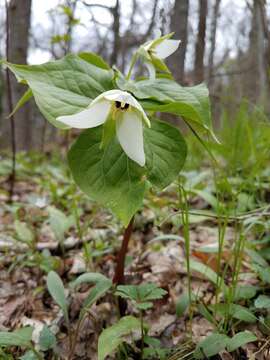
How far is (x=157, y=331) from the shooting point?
1026 mm

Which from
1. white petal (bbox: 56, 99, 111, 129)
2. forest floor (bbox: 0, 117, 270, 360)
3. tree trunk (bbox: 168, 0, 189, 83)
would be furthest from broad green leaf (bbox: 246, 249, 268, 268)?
tree trunk (bbox: 168, 0, 189, 83)

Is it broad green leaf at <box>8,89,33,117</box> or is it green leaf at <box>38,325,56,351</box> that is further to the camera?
broad green leaf at <box>8,89,33,117</box>

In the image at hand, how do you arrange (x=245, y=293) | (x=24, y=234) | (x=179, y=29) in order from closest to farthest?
(x=245, y=293), (x=24, y=234), (x=179, y=29)

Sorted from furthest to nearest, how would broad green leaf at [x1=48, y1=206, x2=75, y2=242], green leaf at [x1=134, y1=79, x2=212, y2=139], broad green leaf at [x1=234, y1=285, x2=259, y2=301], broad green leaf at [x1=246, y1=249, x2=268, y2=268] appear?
broad green leaf at [x1=48, y1=206, x2=75, y2=242], broad green leaf at [x1=246, y1=249, x2=268, y2=268], broad green leaf at [x1=234, y1=285, x2=259, y2=301], green leaf at [x1=134, y1=79, x2=212, y2=139]

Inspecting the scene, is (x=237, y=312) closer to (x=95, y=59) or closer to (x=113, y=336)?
(x=113, y=336)

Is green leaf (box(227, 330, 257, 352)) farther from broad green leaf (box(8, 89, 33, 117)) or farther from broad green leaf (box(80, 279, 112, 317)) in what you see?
broad green leaf (box(8, 89, 33, 117))

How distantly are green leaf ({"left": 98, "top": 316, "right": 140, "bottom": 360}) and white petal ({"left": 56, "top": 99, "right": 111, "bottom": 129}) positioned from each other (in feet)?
1.57

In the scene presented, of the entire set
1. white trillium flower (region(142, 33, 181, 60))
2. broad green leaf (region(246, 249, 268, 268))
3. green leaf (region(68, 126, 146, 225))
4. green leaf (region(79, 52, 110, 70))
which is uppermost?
white trillium flower (region(142, 33, 181, 60))

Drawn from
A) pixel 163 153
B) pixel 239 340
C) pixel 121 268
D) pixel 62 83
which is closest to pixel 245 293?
pixel 239 340

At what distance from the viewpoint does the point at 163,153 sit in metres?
0.91

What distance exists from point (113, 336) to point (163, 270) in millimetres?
532

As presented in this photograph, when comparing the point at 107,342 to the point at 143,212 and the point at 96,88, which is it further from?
the point at 143,212

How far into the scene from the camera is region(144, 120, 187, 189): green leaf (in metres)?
0.89

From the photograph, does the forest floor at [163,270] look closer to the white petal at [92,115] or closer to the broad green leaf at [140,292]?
the broad green leaf at [140,292]
